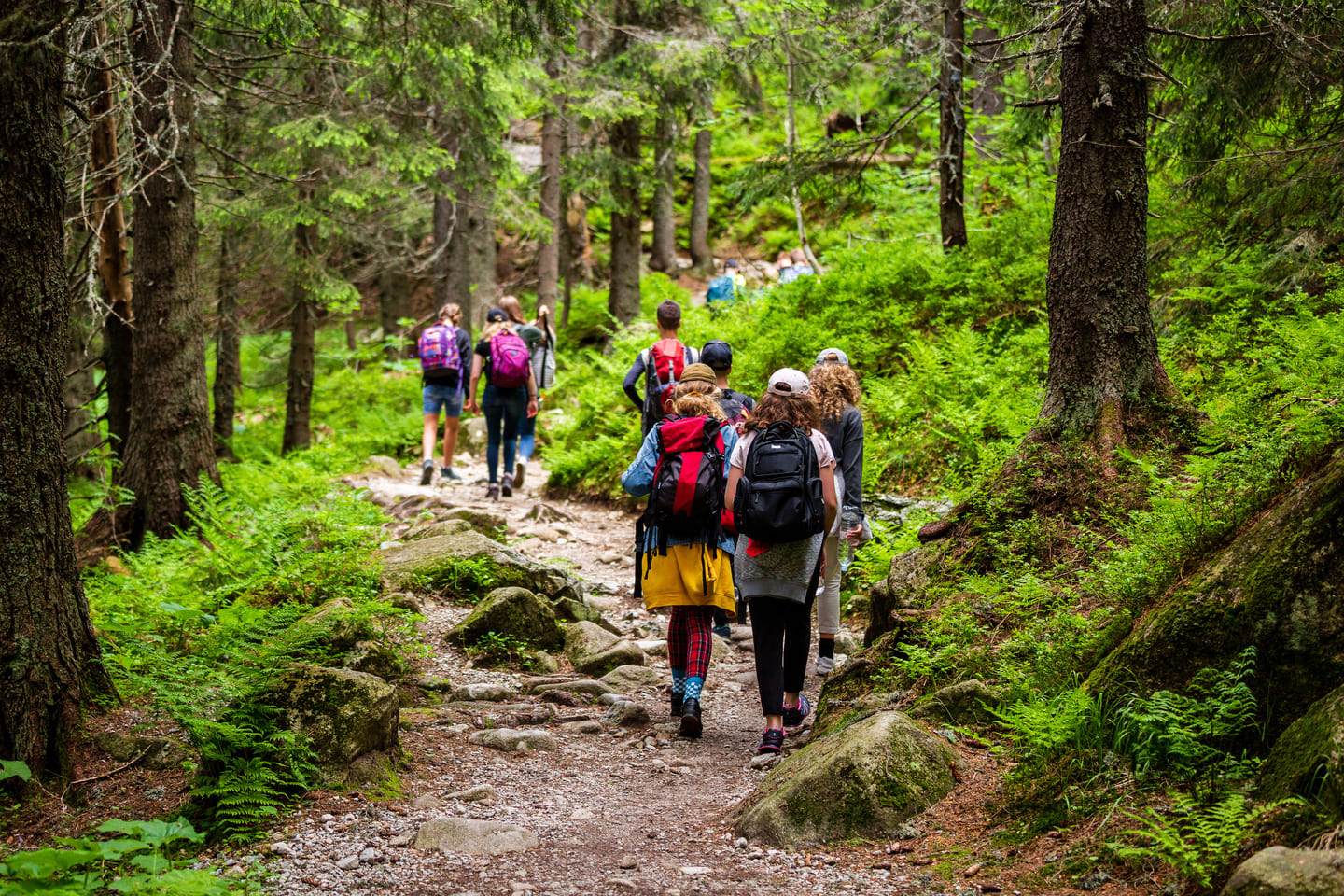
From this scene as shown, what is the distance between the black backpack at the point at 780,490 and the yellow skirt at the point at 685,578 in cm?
53

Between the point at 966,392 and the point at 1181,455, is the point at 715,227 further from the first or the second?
the point at 1181,455

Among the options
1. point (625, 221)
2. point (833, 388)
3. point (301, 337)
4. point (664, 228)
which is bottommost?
point (833, 388)

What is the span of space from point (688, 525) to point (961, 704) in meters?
1.97

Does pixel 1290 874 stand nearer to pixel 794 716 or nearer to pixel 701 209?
pixel 794 716

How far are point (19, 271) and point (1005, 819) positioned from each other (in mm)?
5109

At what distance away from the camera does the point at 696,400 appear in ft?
20.1

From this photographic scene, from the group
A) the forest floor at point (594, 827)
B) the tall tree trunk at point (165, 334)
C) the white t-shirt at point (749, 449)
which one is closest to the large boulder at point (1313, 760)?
the forest floor at point (594, 827)

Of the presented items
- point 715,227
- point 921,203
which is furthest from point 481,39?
point 715,227

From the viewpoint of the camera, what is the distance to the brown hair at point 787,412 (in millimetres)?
5691

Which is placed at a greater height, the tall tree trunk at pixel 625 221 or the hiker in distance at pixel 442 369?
the tall tree trunk at pixel 625 221

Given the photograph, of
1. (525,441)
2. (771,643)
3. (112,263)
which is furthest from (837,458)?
(112,263)

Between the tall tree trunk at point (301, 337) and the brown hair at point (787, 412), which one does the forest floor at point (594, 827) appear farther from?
the tall tree trunk at point (301, 337)

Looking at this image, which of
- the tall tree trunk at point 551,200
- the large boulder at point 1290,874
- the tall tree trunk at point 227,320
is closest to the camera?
the large boulder at point 1290,874

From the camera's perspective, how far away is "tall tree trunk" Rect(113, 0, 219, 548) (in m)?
9.20
